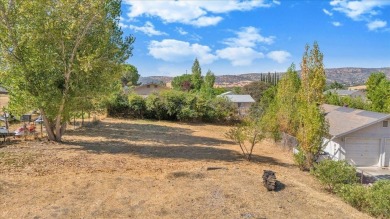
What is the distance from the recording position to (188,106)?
123 ft

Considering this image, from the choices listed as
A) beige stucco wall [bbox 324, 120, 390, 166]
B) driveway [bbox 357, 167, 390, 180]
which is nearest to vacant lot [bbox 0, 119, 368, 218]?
beige stucco wall [bbox 324, 120, 390, 166]

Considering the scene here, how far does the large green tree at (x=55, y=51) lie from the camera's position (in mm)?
16703

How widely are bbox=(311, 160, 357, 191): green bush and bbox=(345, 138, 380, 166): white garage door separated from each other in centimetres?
620

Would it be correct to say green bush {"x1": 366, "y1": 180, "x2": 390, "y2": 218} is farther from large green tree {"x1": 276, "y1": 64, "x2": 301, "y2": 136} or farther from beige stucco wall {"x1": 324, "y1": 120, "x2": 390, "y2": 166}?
large green tree {"x1": 276, "y1": 64, "x2": 301, "y2": 136}

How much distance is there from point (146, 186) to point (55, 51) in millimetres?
10172

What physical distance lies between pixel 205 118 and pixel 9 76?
961 inches

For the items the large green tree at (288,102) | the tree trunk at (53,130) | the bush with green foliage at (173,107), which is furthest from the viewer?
the bush with green foliage at (173,107)

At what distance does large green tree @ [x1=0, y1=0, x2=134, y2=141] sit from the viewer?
16.7m

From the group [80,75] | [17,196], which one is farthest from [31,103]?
[17,196]

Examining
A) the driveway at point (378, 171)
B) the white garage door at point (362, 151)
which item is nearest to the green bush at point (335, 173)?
the driveway at point (378, 171)

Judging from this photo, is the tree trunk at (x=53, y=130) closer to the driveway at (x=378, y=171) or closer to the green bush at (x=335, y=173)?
the green bush at (x=335, y=173)

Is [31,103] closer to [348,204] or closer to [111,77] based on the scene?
[111,77]

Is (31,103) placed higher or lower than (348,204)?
higher

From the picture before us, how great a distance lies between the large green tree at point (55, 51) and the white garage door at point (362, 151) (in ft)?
48.6
